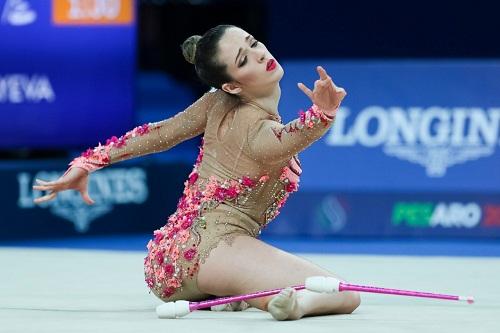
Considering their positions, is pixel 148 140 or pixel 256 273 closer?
pixel 256 273

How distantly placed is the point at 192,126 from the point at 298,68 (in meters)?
3.50

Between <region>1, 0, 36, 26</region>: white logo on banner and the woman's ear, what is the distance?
11.7ft

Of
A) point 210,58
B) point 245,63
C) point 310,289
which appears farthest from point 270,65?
point 310,289

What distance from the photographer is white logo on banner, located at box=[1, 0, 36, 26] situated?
7.34 metres

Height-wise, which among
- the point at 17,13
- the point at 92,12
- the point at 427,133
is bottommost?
the point at 427,133

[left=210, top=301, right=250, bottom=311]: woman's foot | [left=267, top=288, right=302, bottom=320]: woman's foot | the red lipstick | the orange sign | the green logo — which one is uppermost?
the orange sign

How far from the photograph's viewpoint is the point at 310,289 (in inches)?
146

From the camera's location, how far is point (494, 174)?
295 inches

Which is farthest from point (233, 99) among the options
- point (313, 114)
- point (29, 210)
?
point (29, 210)

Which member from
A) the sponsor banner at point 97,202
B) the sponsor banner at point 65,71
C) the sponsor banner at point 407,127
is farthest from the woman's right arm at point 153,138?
the sponsor banner at point 407,127

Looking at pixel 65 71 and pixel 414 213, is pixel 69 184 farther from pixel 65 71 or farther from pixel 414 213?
pixel 414 213

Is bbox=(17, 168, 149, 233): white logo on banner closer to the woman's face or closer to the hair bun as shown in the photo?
the hair bun

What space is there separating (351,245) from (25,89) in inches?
84.1


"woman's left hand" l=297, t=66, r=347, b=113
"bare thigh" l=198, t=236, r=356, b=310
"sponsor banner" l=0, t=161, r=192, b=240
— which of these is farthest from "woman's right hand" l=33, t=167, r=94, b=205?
"sponsor banner" l=0, t=161, r=192, b=240
